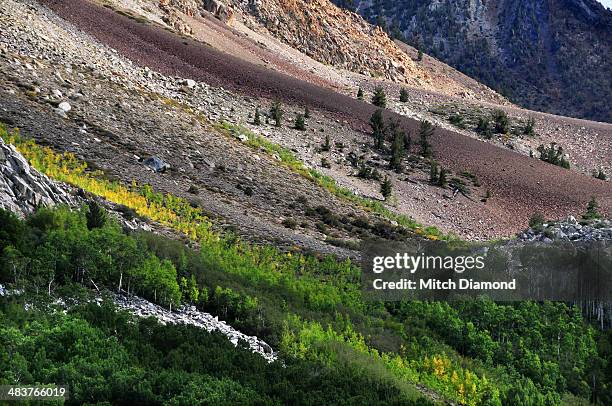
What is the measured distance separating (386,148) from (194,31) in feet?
77.9

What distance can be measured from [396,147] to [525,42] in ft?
300

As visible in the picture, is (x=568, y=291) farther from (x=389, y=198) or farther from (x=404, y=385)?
(x=389, y=198)

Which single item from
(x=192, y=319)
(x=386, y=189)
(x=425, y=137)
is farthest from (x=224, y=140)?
(x=192, y=319)

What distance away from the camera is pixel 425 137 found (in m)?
42.9

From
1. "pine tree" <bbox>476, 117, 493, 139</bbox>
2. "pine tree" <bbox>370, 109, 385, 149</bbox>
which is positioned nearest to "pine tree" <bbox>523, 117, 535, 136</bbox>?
"pine tree" <bbox>476, 117, 493, 139</bbox>

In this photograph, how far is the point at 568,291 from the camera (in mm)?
22109

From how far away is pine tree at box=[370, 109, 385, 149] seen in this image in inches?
1577

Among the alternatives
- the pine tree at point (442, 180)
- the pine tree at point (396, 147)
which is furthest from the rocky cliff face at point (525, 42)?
the pine tree at point (442, 180)

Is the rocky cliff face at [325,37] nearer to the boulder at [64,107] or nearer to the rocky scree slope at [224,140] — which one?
the rocky scree slope at [224,140]

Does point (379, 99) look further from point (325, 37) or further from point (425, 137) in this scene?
point (325, 37)

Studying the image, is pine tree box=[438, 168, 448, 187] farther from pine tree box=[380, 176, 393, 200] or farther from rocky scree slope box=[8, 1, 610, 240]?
pine tree box=[380, 176, 393, 200]

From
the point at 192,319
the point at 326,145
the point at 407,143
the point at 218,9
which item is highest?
the point at 218,9

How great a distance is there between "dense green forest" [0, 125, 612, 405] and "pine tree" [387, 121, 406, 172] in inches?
671

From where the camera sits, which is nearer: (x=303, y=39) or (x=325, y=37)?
(x=303, y=39)
